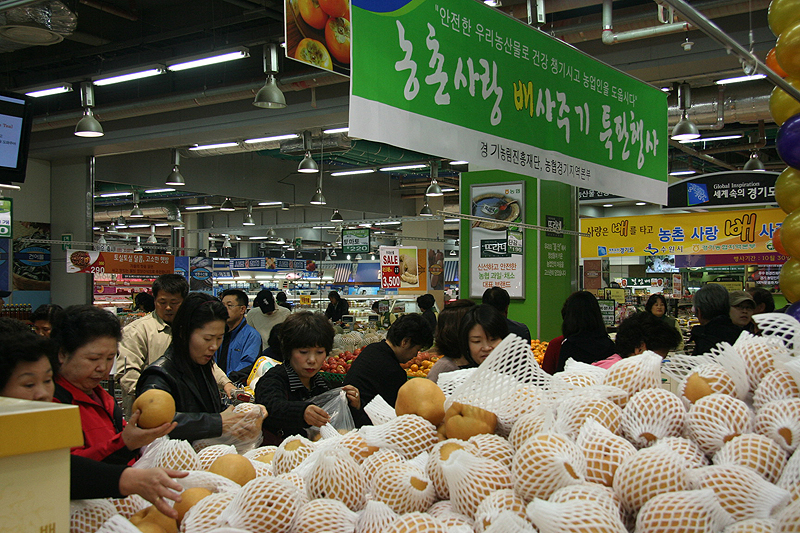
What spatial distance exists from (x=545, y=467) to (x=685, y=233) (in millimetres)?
11228

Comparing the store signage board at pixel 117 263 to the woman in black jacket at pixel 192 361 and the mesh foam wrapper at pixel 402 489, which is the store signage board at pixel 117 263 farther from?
the mesh foam wrapper at pixel 402 489

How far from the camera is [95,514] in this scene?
1.38 metres

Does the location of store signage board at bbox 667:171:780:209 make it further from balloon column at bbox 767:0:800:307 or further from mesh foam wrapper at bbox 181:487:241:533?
mesh foam wrapper at bbox 181:487:241:533

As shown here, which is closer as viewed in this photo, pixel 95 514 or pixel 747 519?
pixel 747 519

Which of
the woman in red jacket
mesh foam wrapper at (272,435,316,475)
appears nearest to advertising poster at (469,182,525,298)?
the woman in red jacket

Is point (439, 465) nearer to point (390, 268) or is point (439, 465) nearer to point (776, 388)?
point (776, 388)

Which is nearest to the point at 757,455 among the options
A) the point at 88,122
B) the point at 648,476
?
the point at 648,476

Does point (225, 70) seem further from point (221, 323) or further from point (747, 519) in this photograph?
point (747, 519)

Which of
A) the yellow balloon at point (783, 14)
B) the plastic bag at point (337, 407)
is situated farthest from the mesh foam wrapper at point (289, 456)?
the yellow balloon at point (783, 14)

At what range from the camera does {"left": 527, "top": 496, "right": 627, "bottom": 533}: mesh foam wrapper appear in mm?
1143

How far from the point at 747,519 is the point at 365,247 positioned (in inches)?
529

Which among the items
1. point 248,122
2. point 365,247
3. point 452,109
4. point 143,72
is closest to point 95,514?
point 452,109

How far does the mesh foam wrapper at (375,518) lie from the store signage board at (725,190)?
22.0 feet

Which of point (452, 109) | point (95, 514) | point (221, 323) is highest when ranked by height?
point (452, 109)
